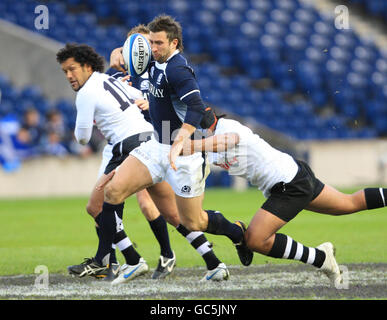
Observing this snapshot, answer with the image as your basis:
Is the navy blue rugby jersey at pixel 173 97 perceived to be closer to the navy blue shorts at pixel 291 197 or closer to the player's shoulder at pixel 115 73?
the navy blue shorts at pixel 291 197

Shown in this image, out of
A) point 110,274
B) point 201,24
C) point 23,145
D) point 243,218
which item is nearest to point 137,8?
point 201,24

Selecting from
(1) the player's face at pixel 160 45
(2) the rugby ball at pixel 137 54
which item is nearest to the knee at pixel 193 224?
(1) the player's face at pixel 160 45

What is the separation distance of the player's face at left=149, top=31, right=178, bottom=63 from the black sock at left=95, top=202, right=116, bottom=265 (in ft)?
4.11

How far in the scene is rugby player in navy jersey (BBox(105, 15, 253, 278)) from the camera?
533cm

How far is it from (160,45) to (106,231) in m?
1.56

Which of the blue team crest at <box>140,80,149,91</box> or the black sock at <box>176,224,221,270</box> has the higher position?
the blue team crest at <box>140,80,149,91</box>

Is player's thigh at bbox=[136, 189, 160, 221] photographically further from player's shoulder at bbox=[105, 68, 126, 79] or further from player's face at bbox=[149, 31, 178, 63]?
player's face at bbox=[149, 31, 178, 63]

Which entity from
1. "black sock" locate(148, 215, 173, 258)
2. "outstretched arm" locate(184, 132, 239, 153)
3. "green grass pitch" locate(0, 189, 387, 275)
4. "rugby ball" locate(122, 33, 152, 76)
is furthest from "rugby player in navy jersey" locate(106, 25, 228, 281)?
"outstretched arm" locate(184, 132, 239, 153)

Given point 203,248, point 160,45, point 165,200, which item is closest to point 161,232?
point 165,200

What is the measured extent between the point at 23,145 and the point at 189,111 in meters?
11.6

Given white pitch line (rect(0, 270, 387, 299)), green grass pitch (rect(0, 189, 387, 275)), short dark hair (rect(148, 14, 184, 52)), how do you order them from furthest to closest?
green grass pitch (rect(0, 189, 387, 275)) → short dark hair (rect(148, 14, 184, 52)) → white pitch line (rect(0, 270, 387, 299))

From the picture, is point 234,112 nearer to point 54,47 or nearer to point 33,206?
point 54,47

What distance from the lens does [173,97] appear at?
5.42 metres

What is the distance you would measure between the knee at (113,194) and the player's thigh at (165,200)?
1.87ft
